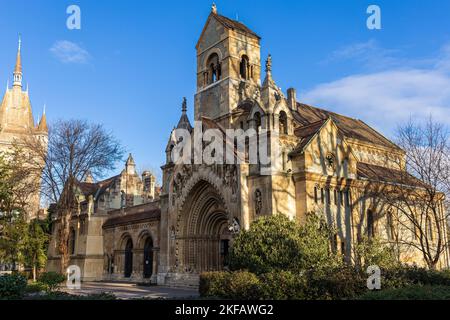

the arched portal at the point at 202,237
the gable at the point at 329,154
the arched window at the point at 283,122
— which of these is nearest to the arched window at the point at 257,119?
the arched window at the point at 283,122

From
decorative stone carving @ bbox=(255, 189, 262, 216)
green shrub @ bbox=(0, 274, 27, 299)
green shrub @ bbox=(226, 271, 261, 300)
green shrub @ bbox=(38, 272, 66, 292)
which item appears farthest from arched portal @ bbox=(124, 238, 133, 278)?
green shrub @ bbox=(226, 271, 261, 300)

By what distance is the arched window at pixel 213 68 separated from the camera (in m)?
35.3

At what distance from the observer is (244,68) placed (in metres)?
35.2

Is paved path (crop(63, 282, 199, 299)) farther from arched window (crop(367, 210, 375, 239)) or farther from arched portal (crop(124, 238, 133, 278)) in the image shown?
arched window (crop(367, 210, 375, 239))

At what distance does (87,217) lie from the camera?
45312mm

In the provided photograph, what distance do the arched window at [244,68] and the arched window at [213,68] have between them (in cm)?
169

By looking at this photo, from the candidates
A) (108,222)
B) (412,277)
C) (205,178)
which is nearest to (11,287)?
(205,178)

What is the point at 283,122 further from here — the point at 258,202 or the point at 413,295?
the point at 413,295

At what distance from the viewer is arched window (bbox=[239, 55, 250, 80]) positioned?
34.9 meters

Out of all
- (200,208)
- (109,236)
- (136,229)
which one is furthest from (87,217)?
(200,208)

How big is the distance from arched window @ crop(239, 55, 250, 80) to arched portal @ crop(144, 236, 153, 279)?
52.6ft

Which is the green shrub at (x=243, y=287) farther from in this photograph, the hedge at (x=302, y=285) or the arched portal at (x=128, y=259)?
the arched portal at (x=128, y=259)

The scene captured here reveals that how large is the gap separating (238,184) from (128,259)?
764 inches
